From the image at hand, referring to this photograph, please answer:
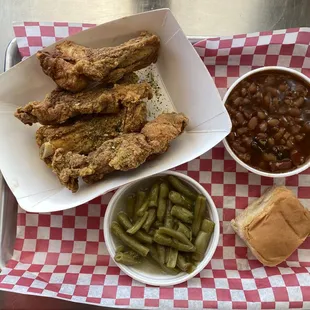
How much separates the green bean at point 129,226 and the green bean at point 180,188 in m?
0.31

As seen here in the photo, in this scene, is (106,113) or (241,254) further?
(241,254)

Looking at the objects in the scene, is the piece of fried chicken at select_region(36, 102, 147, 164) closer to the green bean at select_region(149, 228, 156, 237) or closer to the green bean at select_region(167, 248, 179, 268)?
the green bean at select_region(149, 228, 156, 237)

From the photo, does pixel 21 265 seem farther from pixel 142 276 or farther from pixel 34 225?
pixel 142 276

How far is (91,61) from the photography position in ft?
7.50

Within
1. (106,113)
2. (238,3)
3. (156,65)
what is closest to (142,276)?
(106,113)

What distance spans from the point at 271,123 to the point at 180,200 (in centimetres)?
65

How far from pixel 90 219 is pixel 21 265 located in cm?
47

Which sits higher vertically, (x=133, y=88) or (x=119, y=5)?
(x=119, y=5)

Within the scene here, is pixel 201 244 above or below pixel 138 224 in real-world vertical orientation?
below

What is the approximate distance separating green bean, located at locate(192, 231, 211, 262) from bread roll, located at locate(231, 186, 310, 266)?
210 millimetres

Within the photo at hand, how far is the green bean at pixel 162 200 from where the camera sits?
99.2 inches

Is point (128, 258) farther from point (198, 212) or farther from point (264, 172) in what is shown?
point (264, 172)

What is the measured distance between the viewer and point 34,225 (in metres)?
2.67

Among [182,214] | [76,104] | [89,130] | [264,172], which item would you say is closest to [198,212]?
[182,214]
